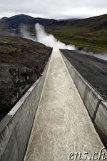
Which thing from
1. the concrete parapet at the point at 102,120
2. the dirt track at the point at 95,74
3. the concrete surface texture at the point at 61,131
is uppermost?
the dirt track at the point at 95,74

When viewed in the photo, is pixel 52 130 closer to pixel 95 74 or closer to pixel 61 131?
pixel 61 131

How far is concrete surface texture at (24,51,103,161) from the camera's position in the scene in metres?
7.58

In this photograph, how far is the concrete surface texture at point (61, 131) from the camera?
7.58m

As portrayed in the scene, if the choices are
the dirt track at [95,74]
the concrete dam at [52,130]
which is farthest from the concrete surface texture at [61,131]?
the dirt track at [95,74]

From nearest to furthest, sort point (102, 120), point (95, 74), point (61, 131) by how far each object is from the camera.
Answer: point (102, 120) → point (61, 131) → point (95, 74)

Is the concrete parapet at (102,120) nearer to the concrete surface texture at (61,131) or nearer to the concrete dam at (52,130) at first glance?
the concrete dam at (52,130)

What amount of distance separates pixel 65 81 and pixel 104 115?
38.3 ft

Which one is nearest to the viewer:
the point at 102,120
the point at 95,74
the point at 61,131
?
the point at 102,120

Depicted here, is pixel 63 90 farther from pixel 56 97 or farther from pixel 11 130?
pixel 11 130

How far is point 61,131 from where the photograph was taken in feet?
30.1

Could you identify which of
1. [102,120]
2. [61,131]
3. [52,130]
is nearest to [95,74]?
[102,120]

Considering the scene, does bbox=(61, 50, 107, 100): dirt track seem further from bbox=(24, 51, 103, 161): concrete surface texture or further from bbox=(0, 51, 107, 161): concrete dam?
bbox=(0, 51, 107, 161): concrete dam

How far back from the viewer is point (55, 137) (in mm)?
8648

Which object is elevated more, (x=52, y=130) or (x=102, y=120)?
(x=102, y=120)
